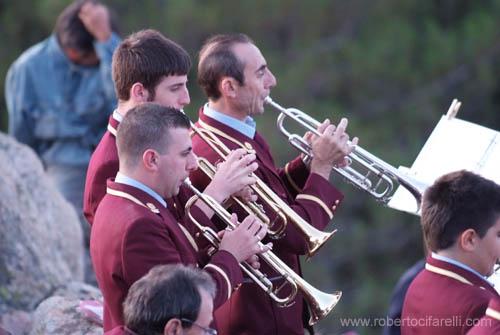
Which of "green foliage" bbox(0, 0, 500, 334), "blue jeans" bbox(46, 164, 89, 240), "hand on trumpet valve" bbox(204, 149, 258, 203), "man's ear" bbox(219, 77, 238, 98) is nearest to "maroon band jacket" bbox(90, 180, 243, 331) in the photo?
"hand on trumpet valve" bbox(204, 149, 258, 203)

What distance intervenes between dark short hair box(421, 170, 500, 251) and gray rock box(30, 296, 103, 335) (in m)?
1.70

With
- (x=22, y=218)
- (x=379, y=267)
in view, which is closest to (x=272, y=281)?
(x=22, y=218)

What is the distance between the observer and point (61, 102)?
8.19 metres

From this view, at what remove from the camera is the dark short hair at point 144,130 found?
4598 mm

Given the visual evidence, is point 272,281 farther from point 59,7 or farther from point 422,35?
point 422,35

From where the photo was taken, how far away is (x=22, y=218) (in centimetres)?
706

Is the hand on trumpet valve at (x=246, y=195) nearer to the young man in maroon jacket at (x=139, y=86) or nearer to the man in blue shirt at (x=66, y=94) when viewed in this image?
the young man in maroon jacket at (x=139, y=86)

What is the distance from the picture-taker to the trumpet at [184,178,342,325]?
4.85 meters

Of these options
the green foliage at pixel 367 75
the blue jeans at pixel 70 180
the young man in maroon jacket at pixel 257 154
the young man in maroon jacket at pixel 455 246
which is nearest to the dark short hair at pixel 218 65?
the young man in maroon jacket at pixel 257 154

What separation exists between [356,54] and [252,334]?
9.83m

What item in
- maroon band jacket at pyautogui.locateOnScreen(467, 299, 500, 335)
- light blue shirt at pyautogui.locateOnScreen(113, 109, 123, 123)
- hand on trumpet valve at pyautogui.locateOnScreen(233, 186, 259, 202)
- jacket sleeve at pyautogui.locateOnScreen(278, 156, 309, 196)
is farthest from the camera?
jacket sleeve at pyautogui.locateOnScreen(278, 156, 309, 196)

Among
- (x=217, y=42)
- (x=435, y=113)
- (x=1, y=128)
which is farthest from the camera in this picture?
(x=435, y=113)

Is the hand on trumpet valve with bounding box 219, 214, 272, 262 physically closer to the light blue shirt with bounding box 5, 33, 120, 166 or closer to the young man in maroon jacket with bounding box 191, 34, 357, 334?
the young man in maroon jacket with bounding box 191, 34, 357, 334

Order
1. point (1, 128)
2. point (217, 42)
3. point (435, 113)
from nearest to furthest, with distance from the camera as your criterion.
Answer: point (217, 42), point (1, 128), point (435, 113)
